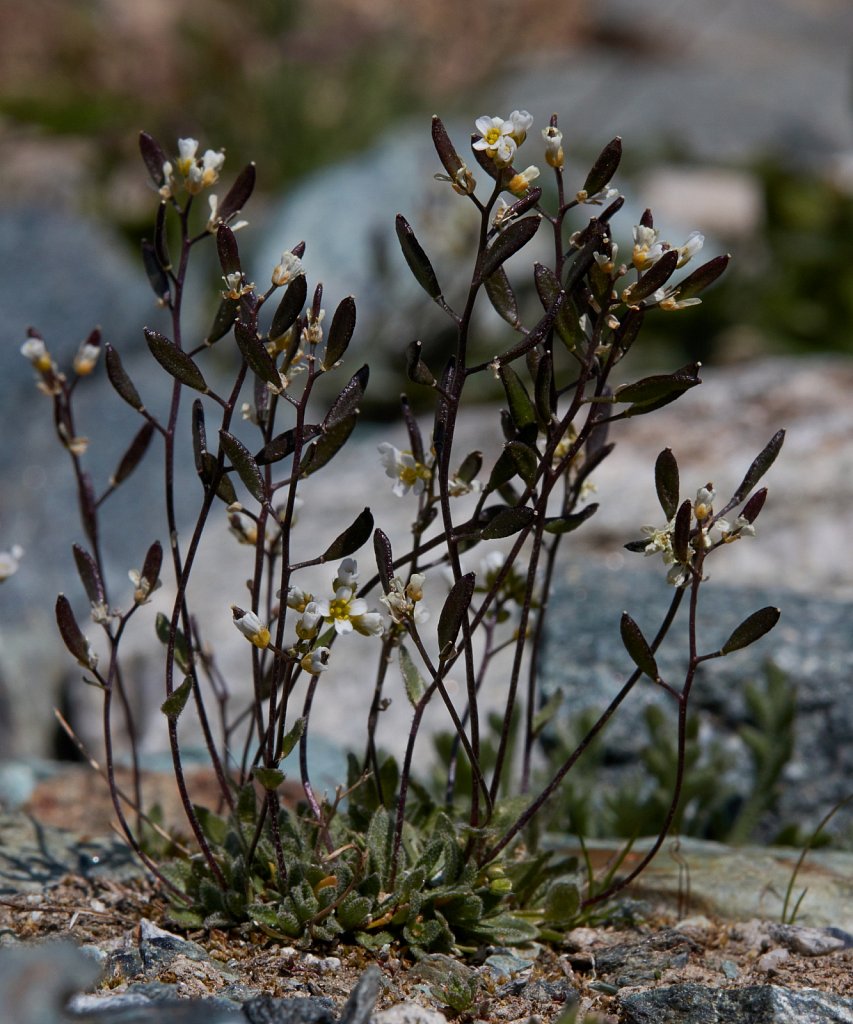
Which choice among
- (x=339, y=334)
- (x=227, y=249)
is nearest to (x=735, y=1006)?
(x=339, y=334)

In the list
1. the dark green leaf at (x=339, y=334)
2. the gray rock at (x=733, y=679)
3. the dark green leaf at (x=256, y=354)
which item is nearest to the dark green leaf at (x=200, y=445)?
the dark green leaf at (x=256, y=354)

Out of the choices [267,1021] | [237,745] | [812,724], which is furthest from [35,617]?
[267,1021]

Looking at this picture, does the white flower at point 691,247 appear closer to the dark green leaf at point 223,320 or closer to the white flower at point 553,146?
the white flower at point 553,146

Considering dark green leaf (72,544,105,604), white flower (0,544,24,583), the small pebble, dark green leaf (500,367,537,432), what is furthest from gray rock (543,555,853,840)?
white flower (0,544,24,583)

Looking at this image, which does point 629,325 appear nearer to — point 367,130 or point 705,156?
point 367,130

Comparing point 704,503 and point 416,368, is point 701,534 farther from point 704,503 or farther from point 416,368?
point 416,368
